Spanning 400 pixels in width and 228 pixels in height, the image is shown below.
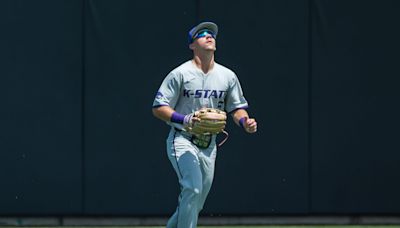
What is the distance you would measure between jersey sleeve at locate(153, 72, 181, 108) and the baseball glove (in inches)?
11.3

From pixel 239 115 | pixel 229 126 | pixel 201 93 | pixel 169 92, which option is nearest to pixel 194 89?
pixel 201 93

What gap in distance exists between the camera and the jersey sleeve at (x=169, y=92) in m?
6.82

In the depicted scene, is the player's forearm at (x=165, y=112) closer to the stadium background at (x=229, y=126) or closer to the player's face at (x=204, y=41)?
the player's face at (x=204, y=41)

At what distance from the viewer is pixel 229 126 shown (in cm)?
884


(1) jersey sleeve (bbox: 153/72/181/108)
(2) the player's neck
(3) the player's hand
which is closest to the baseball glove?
(3) the player's hand

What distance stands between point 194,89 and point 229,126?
1.97 metres

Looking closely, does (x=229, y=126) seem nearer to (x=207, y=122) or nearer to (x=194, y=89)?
→ (x=194, y=89)

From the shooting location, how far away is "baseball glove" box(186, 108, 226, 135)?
6.60 meters
